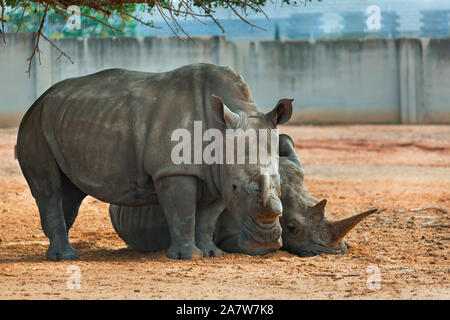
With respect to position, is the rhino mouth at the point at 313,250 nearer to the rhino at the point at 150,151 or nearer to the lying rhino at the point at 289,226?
the lying rhino at the point at 289,226

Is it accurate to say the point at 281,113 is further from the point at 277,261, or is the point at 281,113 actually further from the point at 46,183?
the point at 46,183

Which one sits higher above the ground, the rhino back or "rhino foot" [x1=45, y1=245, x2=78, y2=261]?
the rhino back

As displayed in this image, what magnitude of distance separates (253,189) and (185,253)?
0.90m

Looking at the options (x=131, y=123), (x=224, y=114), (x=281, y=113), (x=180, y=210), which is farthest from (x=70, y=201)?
(x=281, y=113)

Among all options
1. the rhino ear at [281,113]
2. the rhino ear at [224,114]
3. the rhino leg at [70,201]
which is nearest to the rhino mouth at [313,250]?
the rhino ear at [281,113]

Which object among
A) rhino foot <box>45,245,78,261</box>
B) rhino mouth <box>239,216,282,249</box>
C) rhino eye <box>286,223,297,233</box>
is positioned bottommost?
rhino foot <box>45,245,78,261</box>

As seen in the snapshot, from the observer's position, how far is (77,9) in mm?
7145

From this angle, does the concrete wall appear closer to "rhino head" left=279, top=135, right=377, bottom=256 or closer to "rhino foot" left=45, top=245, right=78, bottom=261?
"rhino head" left=279, top=135, right=377, bottom=256

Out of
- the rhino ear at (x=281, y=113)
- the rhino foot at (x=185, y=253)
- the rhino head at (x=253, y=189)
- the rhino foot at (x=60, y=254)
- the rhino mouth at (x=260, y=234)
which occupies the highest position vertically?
the rhino ear at (x=281, y=113)

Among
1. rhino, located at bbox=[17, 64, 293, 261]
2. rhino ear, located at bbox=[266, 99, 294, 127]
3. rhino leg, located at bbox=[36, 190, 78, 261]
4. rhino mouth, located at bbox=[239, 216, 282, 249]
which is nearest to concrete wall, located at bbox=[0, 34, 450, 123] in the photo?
rhino, located at bbox=[17, 64, 293, 261]

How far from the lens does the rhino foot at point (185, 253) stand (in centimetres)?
627

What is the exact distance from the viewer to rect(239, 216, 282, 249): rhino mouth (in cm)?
577

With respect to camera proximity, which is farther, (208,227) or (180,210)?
(208,227)

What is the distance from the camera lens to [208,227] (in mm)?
6594
